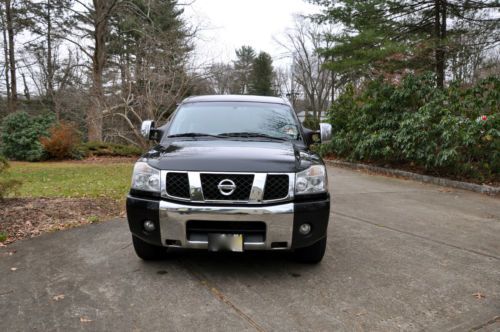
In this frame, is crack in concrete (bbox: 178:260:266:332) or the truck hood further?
the truck hood

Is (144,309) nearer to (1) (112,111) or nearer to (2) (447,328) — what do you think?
(2) (447,328)

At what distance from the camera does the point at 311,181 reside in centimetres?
334

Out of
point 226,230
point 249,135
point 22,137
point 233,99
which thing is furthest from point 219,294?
point 22,137

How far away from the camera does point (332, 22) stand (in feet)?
53.9

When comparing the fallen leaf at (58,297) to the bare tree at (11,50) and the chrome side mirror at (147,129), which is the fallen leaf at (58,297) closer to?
the chrome side mirror at (147,129)

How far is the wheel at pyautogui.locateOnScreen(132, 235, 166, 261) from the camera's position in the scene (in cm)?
365

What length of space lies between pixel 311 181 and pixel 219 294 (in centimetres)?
122

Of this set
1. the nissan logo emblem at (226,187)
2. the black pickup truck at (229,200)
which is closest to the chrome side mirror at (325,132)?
the black pickup truck at (229,200)

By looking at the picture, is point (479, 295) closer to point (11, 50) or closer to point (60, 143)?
point (60, 143)

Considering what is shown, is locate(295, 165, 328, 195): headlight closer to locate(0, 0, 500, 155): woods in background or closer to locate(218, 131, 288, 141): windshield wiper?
locate(218, 131, 288, 141): windshield wiper

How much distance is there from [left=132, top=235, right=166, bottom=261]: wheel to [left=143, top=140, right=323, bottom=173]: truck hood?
31.7 inches

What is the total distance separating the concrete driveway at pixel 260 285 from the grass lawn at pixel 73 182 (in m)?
2.96

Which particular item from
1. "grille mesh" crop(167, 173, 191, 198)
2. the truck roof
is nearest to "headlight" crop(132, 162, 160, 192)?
"grille mesh" crop(167, 173, 191, 198)

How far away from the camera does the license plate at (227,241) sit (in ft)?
10.4
